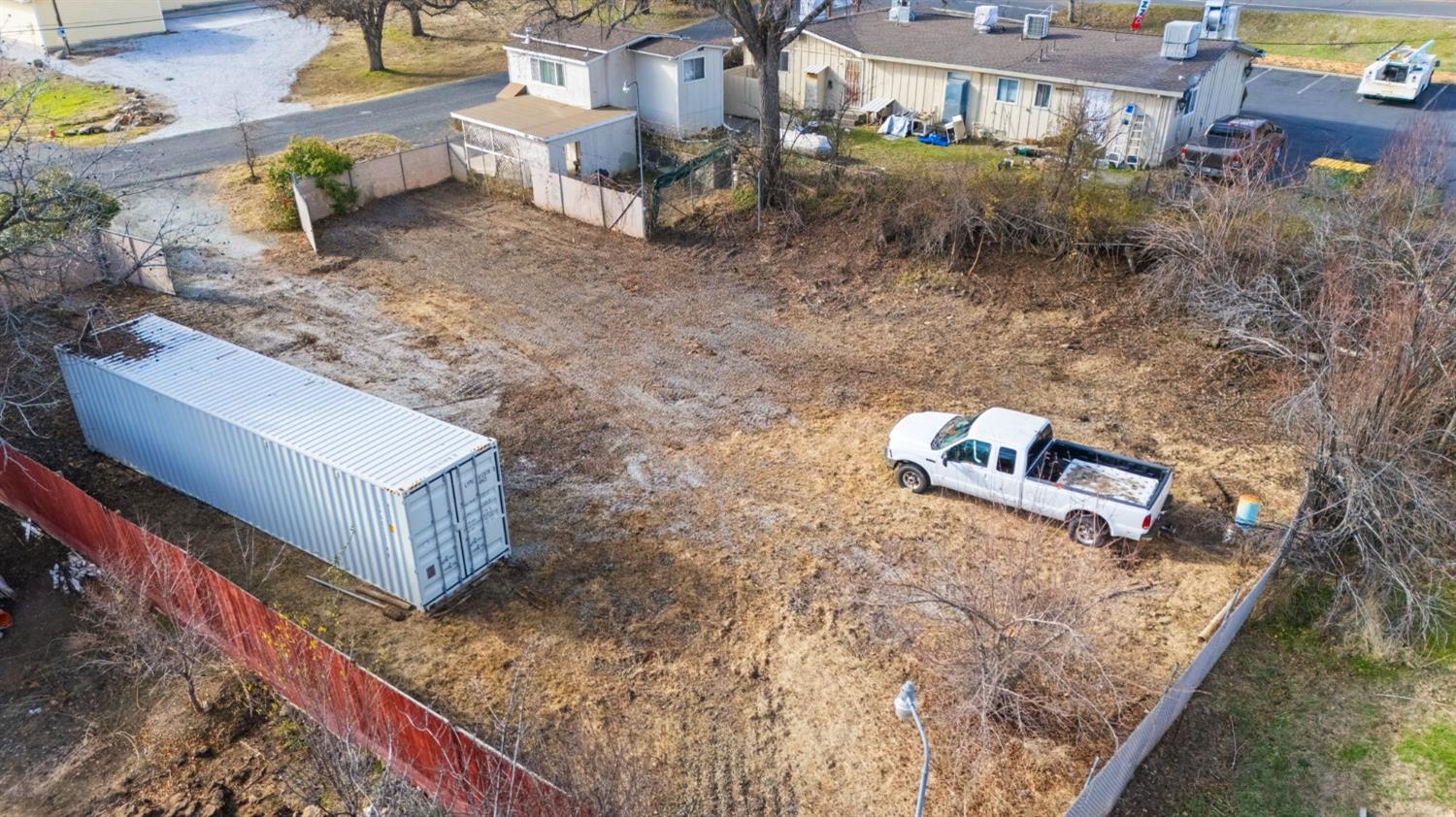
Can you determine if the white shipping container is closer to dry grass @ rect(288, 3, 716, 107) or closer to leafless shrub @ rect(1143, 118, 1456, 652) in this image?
leafless shrub @ rect(1143, 118, 1456, 652)

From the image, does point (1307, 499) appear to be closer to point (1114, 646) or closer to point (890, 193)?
point (1114, 646)

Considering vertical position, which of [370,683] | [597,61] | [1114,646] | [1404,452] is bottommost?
[1114,646]

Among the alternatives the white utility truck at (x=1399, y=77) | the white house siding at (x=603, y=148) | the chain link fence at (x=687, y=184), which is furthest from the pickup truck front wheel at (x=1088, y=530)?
the white utility truck at (x=1399, y=77)

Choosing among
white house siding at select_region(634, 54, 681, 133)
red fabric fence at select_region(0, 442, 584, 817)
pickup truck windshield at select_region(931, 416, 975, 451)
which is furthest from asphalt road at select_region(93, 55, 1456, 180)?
red fabric fence at select_region(0, 442, 584, 817)

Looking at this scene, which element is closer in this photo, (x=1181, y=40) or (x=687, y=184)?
(x=687, y=184)

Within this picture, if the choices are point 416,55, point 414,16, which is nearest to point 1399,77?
point 416,55

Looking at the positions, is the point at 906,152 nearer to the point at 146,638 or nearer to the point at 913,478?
the point at 913,478

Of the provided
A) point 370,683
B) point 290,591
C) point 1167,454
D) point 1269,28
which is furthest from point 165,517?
point 1269,28
